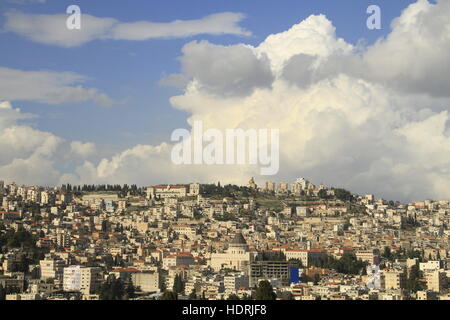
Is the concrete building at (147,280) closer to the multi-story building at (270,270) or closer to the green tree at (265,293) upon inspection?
the multi-story building at (270,270)

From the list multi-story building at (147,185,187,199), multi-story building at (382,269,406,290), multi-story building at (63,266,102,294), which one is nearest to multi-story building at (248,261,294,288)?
multi-story building at (382,269,406,290)

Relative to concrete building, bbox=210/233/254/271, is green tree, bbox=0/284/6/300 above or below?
below

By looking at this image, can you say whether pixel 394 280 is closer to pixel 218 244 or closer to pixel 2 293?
pixel 218 244

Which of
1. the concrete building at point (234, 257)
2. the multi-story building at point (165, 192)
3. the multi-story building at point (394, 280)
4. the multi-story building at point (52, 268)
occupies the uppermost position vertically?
the multi-story building at point (165, 192)

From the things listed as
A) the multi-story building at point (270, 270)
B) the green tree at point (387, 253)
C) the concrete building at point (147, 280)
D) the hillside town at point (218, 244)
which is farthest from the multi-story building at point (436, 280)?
the concrete building at point (147, 280)

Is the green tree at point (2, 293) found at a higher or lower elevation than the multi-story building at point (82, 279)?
lower

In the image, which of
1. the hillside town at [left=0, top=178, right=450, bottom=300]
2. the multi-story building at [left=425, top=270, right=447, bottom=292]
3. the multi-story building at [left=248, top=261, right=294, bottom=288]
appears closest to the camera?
the hillside town at [left=0, top=178, right=450, bottom=300]

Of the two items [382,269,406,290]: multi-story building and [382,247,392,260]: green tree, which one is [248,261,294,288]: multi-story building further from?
[382,247,392,260]: green tree

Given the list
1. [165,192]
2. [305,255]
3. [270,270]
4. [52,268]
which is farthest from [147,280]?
[165,192]
